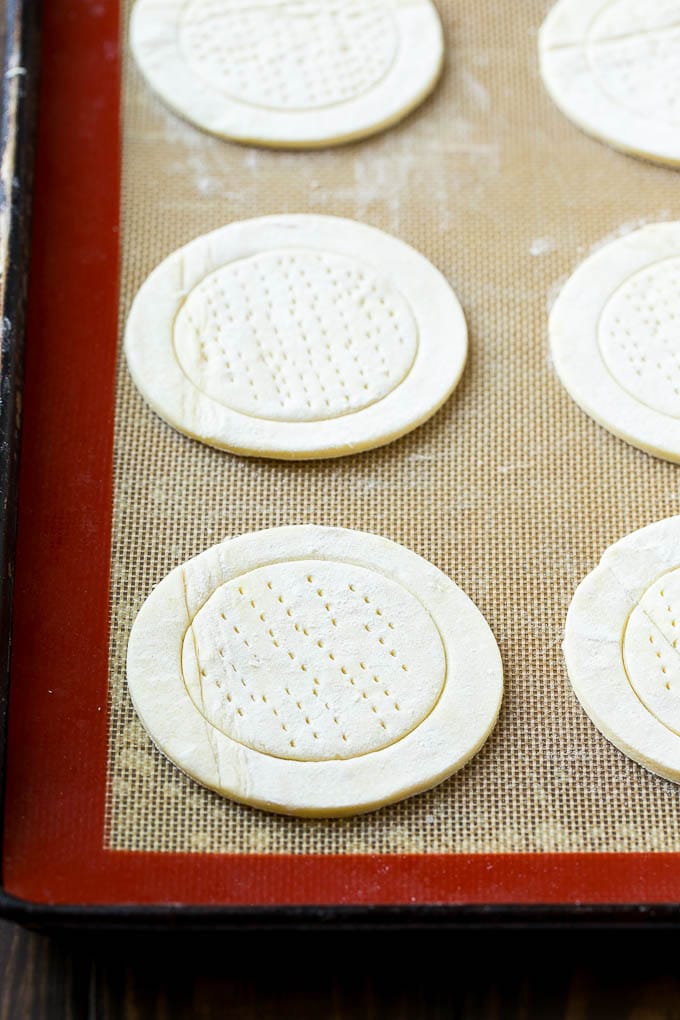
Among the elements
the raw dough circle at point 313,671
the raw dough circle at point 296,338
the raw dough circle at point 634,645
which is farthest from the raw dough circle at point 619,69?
the raw dough circle at point 313,671

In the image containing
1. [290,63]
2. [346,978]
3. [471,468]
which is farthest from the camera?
[290,63]

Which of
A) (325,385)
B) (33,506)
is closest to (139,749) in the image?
(33,506)

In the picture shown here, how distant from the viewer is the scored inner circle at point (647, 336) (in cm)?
105

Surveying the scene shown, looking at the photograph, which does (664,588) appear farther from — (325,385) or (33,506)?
(33,506)

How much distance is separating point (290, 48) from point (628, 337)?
537 millimetres

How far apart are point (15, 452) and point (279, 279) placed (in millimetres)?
319

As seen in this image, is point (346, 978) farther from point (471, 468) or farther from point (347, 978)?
point (471, 468)

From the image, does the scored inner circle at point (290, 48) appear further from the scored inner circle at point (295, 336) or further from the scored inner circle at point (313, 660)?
the scored inner circle at point (313, 660)

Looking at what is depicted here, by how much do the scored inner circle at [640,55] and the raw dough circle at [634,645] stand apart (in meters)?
0.55

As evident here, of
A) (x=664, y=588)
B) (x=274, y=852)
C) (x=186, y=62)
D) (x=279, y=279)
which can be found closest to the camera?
(x=274, y=852)

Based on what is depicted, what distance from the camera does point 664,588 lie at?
0.95 m

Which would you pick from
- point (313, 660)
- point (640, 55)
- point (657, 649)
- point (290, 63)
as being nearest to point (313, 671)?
point (313, 660)

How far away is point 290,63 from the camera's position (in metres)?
1.26

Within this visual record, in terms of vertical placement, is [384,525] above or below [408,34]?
below
